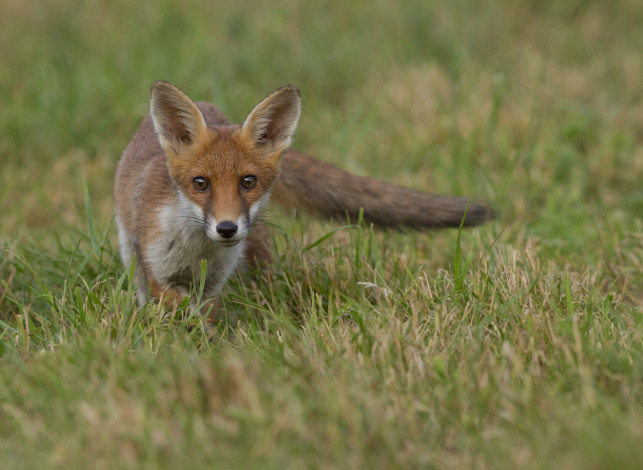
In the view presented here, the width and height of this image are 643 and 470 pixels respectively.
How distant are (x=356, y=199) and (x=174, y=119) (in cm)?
117

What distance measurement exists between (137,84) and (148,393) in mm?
5596

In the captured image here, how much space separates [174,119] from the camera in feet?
14.1

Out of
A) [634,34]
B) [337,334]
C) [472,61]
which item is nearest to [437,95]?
[472,61]

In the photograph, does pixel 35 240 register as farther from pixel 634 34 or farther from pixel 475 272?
pixel 634 34

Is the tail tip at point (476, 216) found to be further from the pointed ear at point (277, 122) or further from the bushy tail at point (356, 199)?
the pointed ear at point (277, 122)

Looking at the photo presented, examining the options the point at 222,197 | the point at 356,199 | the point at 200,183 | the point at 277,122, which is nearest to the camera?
the point at 222,197

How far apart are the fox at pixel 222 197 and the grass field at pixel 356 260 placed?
0.70 ft

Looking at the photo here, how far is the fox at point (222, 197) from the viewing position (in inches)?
161

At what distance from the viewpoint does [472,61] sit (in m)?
8.53

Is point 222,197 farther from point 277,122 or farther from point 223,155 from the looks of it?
point 277,122

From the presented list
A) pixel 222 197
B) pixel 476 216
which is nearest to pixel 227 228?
pixel 222 197

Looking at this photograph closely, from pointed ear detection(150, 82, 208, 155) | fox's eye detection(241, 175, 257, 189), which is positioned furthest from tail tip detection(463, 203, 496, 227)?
pointed ear detection(150, 82, 208, 155)

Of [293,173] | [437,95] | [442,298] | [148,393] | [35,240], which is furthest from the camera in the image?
[437,95]

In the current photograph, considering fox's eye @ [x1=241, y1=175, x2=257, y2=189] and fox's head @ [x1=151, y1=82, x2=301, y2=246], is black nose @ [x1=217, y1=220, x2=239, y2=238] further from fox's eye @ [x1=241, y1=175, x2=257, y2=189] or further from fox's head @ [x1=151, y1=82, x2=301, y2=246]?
fox's eye @ [x1=241, y1=175, x2=257, y2=189]
